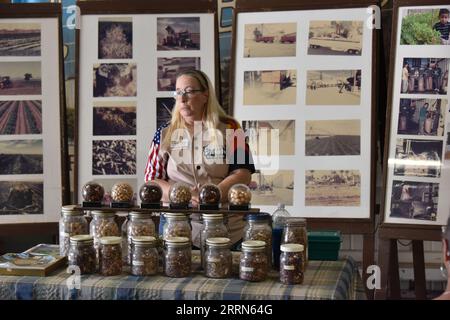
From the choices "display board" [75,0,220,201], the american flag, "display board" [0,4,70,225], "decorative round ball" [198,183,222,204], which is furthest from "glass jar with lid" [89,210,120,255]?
"display board" [0,4,70,225]

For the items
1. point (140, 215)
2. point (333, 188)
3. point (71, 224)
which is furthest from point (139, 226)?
point (333, 188)

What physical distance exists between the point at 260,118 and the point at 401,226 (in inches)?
37.7

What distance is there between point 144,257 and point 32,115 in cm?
192

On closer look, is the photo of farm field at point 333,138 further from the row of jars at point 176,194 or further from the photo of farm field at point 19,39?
the photo of farm field at point 19,39

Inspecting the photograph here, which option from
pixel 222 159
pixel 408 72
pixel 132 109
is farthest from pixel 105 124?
pixel 408 72

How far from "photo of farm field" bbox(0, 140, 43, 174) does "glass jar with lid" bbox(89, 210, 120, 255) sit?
1584 millimetres

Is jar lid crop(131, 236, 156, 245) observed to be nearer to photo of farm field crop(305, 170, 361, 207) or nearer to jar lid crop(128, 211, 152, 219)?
jar lid crop(128, 211, 152, 219)

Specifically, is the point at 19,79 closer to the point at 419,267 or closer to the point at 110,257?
the point at 110,257

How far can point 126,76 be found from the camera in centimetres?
354

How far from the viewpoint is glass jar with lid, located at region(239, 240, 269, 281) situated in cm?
187
